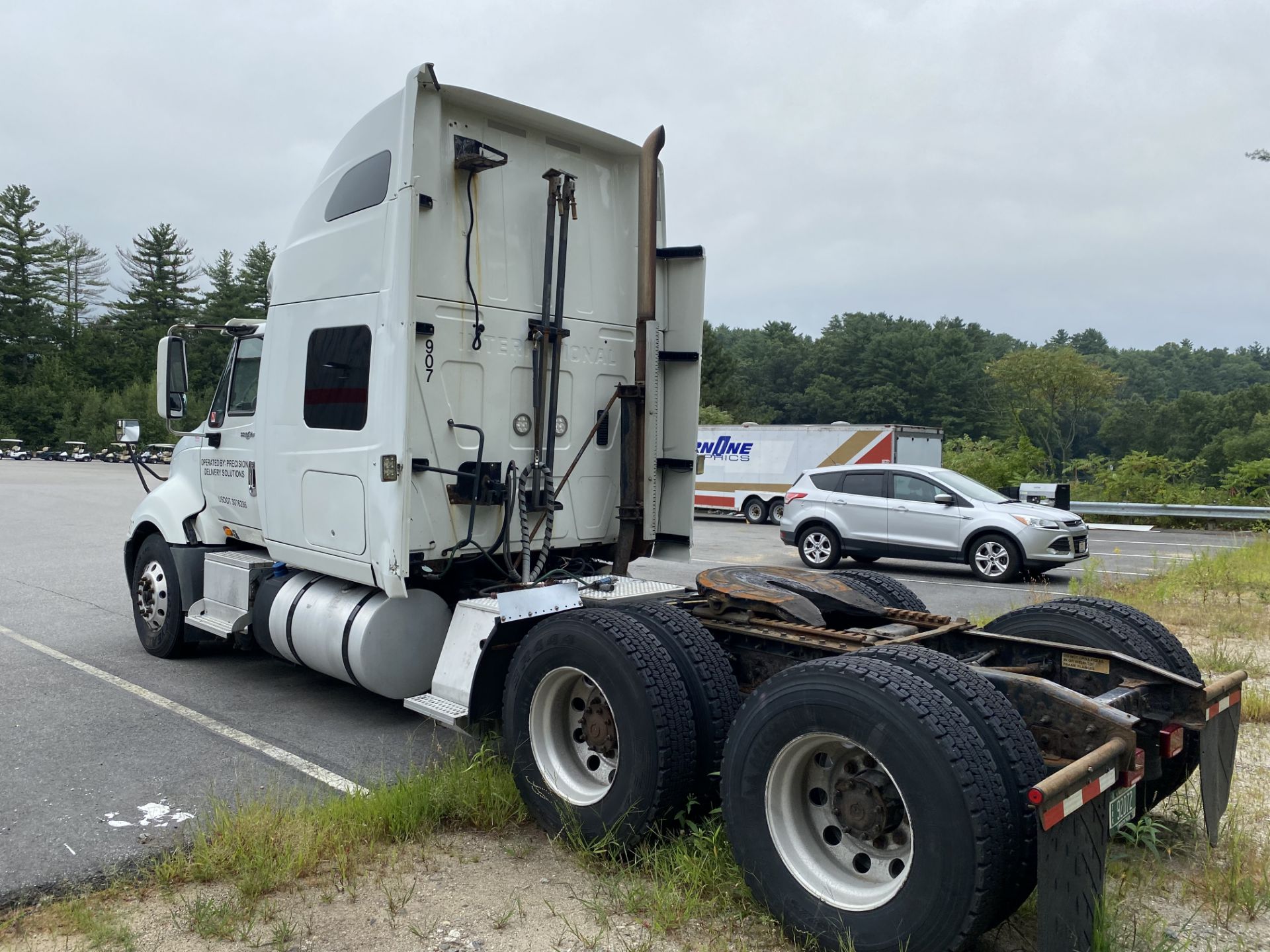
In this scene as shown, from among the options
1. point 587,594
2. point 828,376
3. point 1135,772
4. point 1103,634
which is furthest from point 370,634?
point 828,376

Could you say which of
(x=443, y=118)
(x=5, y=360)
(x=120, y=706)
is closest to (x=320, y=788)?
(x=120, y=706)

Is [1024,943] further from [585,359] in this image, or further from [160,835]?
[585,359]

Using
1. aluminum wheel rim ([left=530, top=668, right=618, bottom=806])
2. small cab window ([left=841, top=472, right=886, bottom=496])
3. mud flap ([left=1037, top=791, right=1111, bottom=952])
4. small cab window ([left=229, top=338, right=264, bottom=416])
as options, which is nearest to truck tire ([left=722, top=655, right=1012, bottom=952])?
mud flap ([left=1037, top=791, right=1111, bottom=952])

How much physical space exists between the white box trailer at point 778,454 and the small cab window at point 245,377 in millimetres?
16372

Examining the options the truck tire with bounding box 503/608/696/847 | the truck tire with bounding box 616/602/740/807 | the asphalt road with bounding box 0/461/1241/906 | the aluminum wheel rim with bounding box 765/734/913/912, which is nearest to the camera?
the aluminum wheel rim with bounding box 765/734/913/912

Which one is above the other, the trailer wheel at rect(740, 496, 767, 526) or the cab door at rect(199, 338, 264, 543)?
the cab door at rect(199, 338, 264, 543)

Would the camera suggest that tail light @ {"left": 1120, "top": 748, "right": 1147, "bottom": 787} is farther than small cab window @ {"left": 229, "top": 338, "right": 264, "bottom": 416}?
No

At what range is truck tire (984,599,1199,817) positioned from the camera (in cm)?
374

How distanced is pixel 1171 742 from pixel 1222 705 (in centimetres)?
30

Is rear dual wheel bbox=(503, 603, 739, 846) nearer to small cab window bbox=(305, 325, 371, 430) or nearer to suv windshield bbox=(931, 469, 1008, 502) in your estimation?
small cab window bbox=(305, 325, 371, 430)

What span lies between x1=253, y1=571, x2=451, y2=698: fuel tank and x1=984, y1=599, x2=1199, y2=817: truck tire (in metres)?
3.02

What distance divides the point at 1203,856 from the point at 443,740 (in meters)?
3.81

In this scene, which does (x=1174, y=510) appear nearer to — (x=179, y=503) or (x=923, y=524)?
(x=923, y=524)

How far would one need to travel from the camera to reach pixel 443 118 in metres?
5.26
